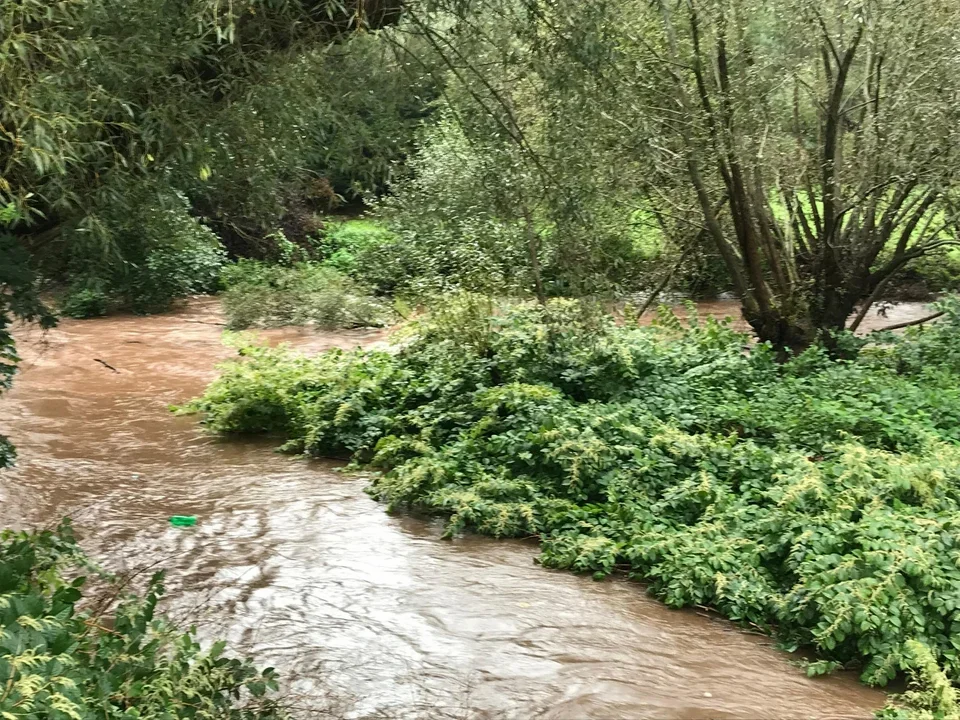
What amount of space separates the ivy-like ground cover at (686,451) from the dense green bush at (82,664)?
3.23 m

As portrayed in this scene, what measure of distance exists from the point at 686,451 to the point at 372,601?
2896 mm

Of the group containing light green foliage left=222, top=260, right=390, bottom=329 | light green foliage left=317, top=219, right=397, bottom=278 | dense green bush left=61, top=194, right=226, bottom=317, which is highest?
light green foliage left=317, top=219, right=397, bottom=278

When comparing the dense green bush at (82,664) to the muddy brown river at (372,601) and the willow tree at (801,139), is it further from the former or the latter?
the willow tree at (801,139)

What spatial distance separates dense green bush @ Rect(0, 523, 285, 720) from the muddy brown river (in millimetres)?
1072

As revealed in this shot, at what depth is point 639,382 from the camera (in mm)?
8820

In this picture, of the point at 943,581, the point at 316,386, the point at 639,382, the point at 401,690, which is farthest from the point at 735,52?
the point at 401,690

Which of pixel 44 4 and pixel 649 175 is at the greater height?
pixel 649 175

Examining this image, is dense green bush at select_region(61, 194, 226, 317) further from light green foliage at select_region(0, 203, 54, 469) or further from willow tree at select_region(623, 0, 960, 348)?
willow tree at select_region(623, 0, 960, 348)

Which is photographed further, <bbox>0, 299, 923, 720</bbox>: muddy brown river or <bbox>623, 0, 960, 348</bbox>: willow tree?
<bbox>623, 0, 960, 348</bbox>: willow tree

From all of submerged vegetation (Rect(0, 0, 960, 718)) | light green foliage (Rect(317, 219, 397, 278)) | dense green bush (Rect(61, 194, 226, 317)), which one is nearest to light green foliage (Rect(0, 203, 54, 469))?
submerged vegetation (Rect(0, 0, 960, 718))

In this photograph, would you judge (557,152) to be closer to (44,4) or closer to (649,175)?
(44,4)

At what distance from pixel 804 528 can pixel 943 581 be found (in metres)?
0.91

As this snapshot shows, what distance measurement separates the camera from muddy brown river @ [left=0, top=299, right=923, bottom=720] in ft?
15.3

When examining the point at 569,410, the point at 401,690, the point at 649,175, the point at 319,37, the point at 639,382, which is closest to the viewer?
the point at 319,37
